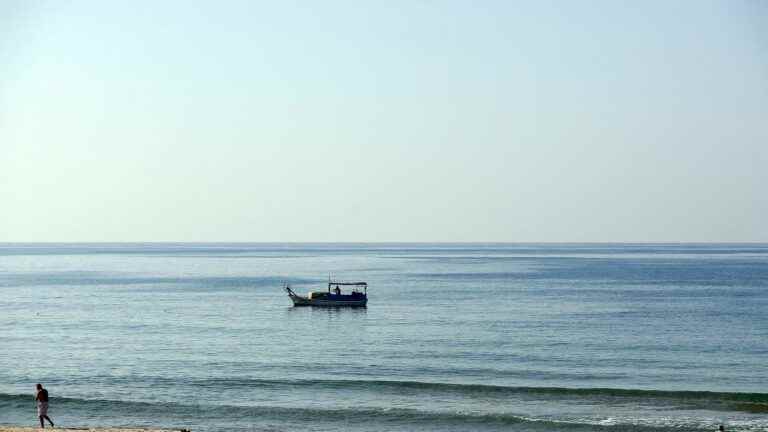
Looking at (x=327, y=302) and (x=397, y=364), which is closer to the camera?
(x=397, y=364)

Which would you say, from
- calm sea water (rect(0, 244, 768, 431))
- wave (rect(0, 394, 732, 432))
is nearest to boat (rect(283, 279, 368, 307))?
calm sea water (rect(0, 244, 768, 431))

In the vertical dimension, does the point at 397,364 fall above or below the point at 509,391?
above

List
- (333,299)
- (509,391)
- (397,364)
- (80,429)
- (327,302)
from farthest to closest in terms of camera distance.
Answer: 1. (327,302)
2. (333,299)
3. (397,364)
4. (509,391)
5. (80,429)

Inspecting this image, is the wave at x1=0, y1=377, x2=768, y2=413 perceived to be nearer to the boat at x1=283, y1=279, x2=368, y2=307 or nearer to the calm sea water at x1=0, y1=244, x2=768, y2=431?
the calm sea water at x1=0, y1=244, x2=768, y2=431

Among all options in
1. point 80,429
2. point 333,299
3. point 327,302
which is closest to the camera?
point 80,429

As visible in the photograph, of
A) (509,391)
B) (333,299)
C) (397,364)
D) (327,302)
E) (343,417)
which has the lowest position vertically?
(343,417)

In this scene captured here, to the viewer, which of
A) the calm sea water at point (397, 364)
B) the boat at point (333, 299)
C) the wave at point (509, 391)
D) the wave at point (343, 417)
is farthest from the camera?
the boat at point (333, 299)

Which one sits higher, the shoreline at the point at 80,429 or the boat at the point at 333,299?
the boat at the point at 333,299

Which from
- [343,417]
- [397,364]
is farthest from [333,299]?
[343,417]

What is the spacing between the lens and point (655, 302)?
305 ft

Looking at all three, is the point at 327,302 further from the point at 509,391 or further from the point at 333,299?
the point at 509,391

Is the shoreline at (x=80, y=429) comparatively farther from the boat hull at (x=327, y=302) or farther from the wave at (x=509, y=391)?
the boat hull at (x=327, y=302)

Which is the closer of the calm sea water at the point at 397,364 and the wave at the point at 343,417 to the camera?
the wave at the point at 343,417

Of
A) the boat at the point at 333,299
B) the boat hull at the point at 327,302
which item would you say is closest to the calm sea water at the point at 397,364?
the boat hull at the point at 327,302
